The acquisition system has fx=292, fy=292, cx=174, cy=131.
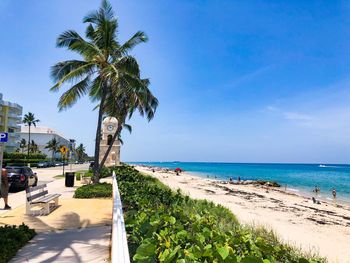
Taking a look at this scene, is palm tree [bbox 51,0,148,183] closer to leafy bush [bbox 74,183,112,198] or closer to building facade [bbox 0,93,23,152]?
leafy bush [bbox 74,183,112,198]

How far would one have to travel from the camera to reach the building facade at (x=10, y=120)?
68.9 metres

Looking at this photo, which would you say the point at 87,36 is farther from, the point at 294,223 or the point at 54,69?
the point at 294,223

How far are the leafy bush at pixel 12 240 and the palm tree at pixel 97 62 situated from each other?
10.3 m

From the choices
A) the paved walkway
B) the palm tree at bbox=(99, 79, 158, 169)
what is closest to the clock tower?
the palm tree at bbox=(99, 79, 158, 169)

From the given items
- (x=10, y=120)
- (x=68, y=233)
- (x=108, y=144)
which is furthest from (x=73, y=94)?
(x=10, y=120)

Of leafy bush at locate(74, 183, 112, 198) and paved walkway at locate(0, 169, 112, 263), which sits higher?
leafy bush at locate(74, 183, 112, 198)

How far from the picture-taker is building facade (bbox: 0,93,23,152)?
68875 mm

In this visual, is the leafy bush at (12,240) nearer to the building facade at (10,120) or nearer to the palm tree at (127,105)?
the palm tree at (127,105)

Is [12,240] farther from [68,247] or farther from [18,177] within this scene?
[18,177]

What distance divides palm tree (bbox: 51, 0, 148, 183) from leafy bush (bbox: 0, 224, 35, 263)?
1027 cm

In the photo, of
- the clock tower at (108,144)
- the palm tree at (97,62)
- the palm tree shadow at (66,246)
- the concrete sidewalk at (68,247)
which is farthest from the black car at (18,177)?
the clock tower at (108,144)

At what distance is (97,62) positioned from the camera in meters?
17.4

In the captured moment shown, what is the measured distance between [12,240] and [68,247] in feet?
3.60

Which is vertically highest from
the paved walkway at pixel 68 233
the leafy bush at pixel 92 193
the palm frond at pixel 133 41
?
the palm frond at pixel 133 41
